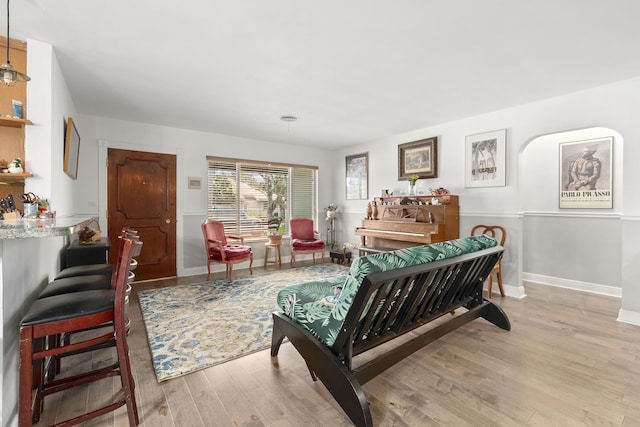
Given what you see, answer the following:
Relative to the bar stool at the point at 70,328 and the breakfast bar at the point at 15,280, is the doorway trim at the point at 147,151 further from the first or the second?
the bar stool at the point at 70,328

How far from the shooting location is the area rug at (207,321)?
2440 millimetres

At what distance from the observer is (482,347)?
8.52 feet

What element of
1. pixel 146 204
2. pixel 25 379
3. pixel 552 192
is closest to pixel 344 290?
pixel 25 379

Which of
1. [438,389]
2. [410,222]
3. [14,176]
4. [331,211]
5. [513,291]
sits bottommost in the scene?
[438,389]

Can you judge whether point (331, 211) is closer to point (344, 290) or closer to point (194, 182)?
point (194, 182)

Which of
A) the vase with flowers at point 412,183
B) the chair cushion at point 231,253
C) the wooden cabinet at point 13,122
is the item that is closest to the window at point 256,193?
the chair cushion at point 231,253

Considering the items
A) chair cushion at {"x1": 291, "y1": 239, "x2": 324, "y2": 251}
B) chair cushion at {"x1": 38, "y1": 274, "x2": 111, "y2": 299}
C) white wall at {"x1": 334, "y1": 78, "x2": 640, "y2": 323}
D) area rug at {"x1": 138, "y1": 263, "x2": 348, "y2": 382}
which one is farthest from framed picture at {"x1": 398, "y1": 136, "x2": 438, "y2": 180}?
chair cushion at {"x1": 38, "y1": 274, "x2": 111, "y2": 299}

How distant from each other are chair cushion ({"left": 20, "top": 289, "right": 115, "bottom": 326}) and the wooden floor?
718 millimetres

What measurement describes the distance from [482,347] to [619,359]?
3.33 feet

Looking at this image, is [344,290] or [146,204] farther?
[146,204]

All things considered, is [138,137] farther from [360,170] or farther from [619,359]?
[619,359]

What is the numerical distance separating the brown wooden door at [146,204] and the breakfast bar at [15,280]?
116 inches

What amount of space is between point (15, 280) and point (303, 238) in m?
4.79

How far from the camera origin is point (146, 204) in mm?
4938
